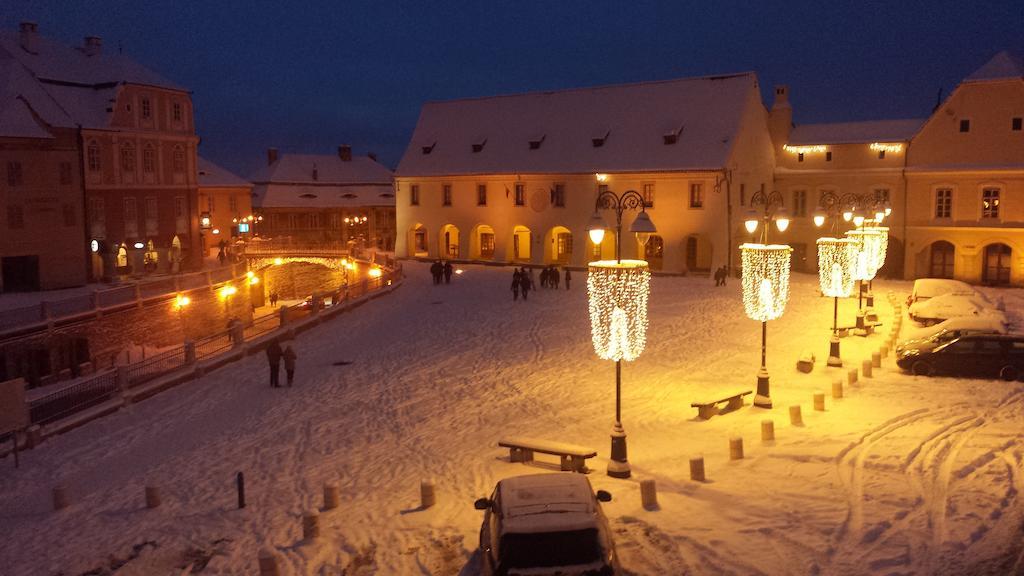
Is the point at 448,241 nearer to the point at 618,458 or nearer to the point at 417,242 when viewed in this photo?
the point at 417,242

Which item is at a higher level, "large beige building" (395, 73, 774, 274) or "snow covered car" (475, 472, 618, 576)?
"large beige building" (395, 73, 774, 274)

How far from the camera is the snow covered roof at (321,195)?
71.8 m

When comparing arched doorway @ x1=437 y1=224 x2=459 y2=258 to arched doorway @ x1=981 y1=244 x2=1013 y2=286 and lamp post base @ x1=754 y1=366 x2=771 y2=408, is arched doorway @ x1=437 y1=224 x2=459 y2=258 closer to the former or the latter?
arched doorway @ x1=981 y1=244 x2=1013 y2=286

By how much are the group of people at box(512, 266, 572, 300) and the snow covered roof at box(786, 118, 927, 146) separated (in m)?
19.0

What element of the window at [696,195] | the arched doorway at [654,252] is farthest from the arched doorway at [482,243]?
the window at [696,195]

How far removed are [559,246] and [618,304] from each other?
37.3m

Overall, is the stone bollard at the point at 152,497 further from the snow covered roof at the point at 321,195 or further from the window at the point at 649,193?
the snow covered roof at the point at 321,195

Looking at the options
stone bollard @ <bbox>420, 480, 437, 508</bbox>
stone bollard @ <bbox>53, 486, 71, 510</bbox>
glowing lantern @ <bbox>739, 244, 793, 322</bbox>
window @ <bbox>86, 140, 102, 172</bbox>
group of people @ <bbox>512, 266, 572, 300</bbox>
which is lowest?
stone bollard @ <bbox>53, 486, 71, 510</bbox>

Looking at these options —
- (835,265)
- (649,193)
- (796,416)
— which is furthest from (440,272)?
(796,416)

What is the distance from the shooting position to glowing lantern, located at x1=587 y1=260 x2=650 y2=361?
14305 millimetres

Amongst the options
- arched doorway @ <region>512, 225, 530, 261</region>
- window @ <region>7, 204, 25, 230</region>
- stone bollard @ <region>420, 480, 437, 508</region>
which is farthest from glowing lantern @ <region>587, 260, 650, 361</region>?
arched doorway @ <region>512, 225, 530, 261</region>

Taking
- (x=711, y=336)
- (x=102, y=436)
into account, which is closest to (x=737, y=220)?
(x=711, y=336)

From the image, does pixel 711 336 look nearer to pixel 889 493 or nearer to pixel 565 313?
pixel 565 313

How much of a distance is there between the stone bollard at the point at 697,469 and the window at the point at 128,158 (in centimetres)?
3779
